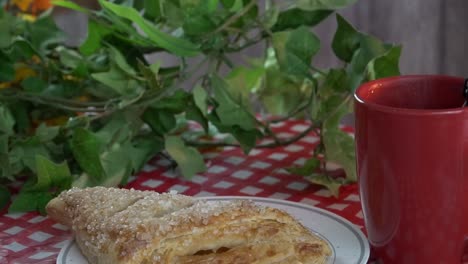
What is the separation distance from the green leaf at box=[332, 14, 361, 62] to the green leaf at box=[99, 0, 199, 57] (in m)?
0.13

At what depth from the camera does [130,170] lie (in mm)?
768

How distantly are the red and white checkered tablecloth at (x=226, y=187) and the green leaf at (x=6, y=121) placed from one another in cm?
8

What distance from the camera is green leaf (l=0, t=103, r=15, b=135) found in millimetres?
763

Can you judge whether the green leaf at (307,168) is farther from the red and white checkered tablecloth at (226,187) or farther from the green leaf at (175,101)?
the green leaf at (175,101)

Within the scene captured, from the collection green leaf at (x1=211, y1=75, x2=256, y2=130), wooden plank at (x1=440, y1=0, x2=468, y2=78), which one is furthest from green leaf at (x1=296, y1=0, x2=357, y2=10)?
wooden plank at (x1=440, y1=0, x2=468, y2=78)

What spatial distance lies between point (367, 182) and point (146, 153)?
1.02 ft

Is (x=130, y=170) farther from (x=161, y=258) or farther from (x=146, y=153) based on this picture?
(x=161, y=258)

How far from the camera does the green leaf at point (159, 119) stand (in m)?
0.81

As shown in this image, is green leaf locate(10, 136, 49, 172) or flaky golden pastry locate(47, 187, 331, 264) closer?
flaky golden pastry locate(47, 187, 331, 264)

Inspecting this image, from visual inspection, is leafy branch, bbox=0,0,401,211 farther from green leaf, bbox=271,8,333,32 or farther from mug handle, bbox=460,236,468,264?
mug handle, bbox=460,236,468,264

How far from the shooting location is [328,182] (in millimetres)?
734

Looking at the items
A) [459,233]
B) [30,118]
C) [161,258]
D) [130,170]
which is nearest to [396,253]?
[459,233]

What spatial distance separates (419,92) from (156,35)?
268 millimetres

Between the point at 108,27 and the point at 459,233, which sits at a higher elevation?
the point at 108,27
